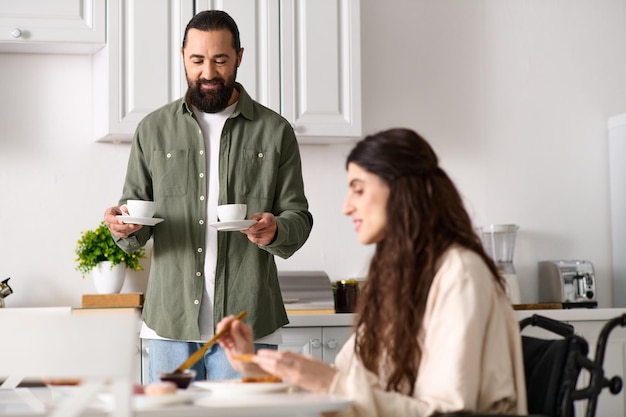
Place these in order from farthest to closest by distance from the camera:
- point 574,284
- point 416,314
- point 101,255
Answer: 1. point 574,284
2. point 101,255
3. point 416,314

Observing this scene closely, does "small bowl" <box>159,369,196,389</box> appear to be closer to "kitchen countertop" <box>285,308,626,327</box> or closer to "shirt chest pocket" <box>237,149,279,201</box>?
"shirt chest pocket" <box>237,149,279,201</box>

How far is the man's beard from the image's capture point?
2.57m

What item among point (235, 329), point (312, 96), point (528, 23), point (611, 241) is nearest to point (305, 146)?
point (312, 96)

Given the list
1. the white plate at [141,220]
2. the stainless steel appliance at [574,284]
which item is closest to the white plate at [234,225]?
the white plate at [141,220]

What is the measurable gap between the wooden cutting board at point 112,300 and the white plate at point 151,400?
213 cm

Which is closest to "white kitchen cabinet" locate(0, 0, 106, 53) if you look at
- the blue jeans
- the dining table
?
the blue jeans

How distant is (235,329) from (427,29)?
2.80 metres

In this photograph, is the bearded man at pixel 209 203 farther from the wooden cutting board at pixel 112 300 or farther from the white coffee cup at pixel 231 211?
the wooden cutting board at pixel 112 300

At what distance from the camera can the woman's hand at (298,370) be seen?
5.36ft

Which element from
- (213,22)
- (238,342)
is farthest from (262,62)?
(238,342)

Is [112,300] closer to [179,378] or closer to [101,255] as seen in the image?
[101,255]

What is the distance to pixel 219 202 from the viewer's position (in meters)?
2.58

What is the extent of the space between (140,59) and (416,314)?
232 cm

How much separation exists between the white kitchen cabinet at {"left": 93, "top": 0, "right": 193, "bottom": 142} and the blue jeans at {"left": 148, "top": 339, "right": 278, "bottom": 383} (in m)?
1.43
